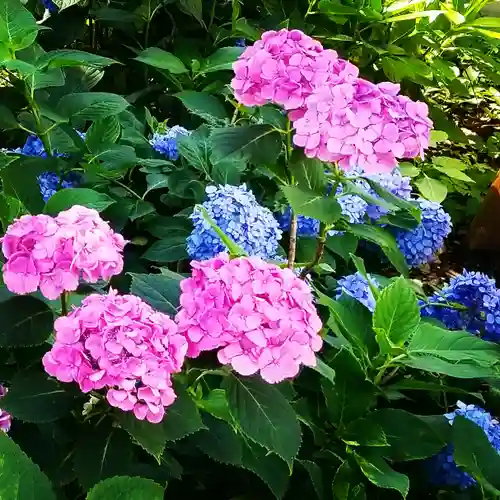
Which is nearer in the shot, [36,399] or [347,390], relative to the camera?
[36,399]

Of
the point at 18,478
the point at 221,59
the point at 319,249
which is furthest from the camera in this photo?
the point at 221,59

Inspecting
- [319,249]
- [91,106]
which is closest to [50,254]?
[319,249]

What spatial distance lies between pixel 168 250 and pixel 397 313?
1.71ft

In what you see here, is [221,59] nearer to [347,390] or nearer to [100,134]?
[100,134]

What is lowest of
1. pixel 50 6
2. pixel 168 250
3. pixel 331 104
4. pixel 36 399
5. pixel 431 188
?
pixel 431 188

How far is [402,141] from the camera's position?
3.66 feet

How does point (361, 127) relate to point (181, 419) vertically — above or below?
above

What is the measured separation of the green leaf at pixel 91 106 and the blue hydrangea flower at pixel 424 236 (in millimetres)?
731

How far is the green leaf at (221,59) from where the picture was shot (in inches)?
72.9

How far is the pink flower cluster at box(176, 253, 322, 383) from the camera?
2.64ft

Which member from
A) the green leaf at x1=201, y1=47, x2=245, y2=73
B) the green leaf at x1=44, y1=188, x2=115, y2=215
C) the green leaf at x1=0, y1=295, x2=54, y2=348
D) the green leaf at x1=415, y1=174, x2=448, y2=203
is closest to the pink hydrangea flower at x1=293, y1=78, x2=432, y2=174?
the green leaf at x1=44, y1=188, x2=115, y2=215

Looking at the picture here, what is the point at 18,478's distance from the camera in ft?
2.13

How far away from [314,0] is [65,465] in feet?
5.73

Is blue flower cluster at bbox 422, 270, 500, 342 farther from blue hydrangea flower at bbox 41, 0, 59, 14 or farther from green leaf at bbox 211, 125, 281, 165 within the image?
blue hydrangea flower at bbox 41, 0, 59, 14
